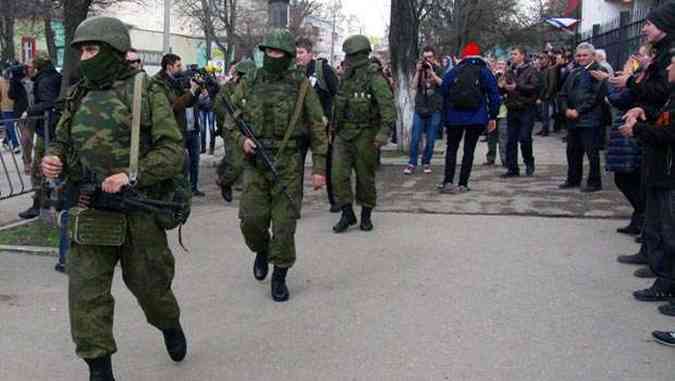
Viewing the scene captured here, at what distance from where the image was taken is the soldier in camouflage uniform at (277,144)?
5.72 meters

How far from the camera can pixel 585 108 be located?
10.0 m

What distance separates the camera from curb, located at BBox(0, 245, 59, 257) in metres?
7.09

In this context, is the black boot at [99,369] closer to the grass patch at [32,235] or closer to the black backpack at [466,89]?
the grass patch at [32,235]

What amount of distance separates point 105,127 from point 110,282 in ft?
2.57

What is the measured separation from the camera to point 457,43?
36.6 m

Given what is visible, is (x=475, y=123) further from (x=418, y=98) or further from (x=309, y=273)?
(x=309, y=273)

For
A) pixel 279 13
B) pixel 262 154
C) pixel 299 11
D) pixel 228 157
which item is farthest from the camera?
pixel 299 11

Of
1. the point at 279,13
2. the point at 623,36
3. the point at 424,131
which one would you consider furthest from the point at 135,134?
the point at 623,36

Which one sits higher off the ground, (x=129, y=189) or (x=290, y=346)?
(x=129, y=189)

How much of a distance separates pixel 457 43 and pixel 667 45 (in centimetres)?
3134

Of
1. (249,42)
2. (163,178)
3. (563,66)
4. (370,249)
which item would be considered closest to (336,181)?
(370,249)

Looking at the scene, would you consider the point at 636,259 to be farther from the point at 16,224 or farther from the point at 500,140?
the point at 500,140

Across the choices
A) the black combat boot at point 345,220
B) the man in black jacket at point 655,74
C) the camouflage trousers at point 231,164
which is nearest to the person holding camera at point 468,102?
the black combat boot at point 345,220

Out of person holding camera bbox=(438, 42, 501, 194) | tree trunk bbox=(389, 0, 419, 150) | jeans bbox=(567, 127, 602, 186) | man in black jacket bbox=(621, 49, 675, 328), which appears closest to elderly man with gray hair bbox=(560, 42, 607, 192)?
jeans bbox=(567, 127, 602, 186)
